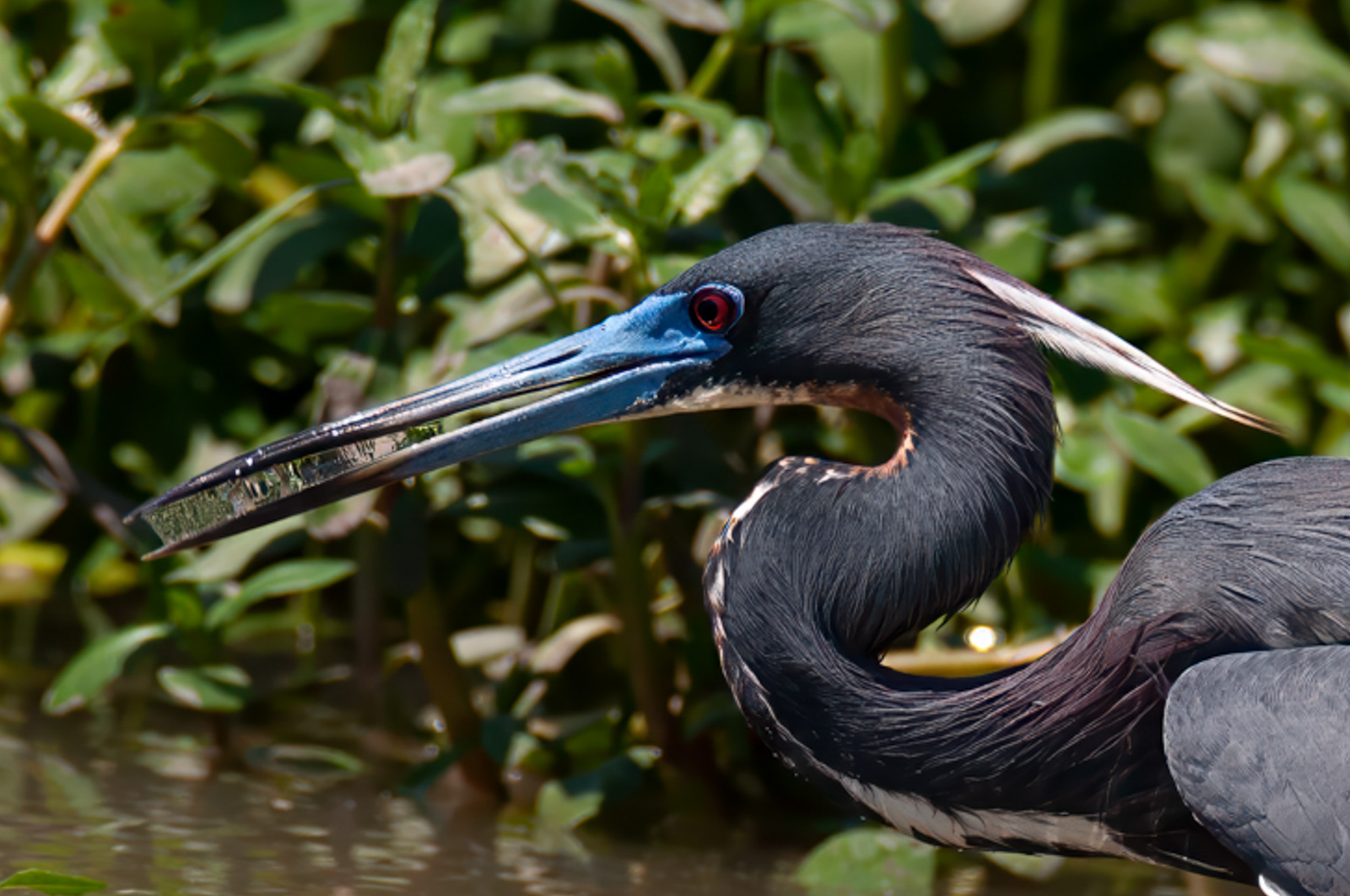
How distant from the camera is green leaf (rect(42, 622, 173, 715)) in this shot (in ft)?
10.1

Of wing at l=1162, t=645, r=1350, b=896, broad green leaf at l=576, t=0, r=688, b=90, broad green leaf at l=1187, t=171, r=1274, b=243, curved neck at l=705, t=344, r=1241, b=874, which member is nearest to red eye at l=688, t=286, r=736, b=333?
curved neck at l=705, t=344, r=1241, b=874

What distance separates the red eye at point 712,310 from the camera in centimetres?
254

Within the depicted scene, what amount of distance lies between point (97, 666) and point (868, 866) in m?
1.64

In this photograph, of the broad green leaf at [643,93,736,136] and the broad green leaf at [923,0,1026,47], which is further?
the broad green leaf at [923,0,1026,47]

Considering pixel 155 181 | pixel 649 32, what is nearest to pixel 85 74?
pixel 155 181

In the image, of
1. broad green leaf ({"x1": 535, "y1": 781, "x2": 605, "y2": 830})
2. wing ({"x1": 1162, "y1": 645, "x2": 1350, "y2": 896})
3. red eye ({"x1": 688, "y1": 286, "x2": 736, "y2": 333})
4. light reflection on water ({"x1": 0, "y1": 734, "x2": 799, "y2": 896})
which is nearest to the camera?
wing ({"x1": 1162, "y1": 645, "x2": 1350, "y2": 896})

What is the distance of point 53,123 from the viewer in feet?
11.0

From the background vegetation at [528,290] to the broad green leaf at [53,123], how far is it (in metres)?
0.01

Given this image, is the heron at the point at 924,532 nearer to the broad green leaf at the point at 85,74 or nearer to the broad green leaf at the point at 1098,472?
the broad green leaf at the point at 1098,472

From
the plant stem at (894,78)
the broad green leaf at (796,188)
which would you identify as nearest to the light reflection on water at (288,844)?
the broad green leaf at (796,188)

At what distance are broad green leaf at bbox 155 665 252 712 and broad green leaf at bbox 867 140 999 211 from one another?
179 cm

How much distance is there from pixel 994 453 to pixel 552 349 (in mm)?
768

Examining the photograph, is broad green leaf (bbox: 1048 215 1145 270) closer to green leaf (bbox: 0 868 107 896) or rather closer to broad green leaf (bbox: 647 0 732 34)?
broad green leaf (bbox: 647 0 732 34)

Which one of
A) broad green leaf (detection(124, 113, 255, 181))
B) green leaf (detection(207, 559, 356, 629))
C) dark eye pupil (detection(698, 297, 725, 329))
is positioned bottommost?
green leaf (detection(207, 559, 356, 629))
